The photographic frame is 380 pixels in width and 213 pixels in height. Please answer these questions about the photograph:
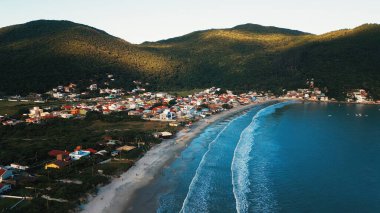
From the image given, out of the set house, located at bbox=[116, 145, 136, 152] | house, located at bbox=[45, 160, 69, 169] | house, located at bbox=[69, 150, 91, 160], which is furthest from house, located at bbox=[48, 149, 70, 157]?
house, located at bbox=[116, 145, 136, 152]

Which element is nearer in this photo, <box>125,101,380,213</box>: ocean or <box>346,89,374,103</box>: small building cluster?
<box>125,101,380,213</box>: ocean

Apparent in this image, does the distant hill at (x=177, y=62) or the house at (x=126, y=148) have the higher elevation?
the distant hill at (x=177, y=62)

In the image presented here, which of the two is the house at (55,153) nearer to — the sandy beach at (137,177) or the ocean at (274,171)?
the sandy beach at (137,177)

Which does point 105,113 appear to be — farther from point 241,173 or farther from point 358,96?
point 358,96

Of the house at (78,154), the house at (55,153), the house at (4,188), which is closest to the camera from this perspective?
the house at (4,188)

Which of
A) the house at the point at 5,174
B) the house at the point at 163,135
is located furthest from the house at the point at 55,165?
the house at the point at 163,135

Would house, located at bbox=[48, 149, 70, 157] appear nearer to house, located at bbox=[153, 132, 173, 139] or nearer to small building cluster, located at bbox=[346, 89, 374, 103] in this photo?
house, located at bbox=[153, 132, 173, 139]

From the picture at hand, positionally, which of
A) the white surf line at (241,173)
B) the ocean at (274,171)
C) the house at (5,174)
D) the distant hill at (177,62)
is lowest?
the ocean at (274,171)

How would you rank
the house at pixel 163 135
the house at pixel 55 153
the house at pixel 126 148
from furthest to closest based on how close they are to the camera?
the house at pixel 163 135 < the house at pixel 126 148 < the house at pixel 55 153
